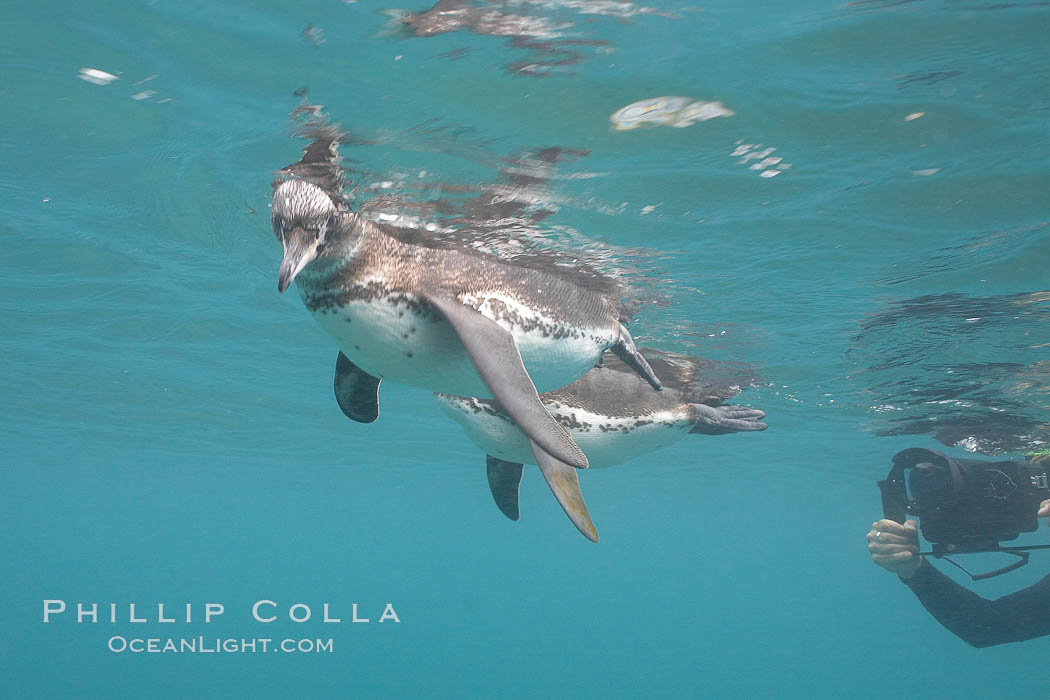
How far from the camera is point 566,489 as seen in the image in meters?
3.71

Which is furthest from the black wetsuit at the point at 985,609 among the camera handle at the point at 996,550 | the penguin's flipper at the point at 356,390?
the penguin's flipper at the point at 356,390

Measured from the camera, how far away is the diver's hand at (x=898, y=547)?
8.16 m

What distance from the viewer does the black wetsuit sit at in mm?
7777

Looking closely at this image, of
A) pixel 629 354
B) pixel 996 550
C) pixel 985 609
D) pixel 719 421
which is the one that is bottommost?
pixel 985 609

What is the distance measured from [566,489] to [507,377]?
0.83m

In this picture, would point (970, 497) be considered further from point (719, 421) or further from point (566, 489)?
point (566, 489)

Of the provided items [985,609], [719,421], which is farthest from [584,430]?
[985,609]

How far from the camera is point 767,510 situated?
44.8 metres

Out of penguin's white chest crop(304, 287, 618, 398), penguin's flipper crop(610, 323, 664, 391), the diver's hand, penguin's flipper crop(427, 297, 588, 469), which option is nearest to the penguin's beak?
penguin's white chest crop(304, 287, 618, 398)

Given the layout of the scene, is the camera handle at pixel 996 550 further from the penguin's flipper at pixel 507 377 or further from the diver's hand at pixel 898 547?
the penguin's flipper at pixel 507 377

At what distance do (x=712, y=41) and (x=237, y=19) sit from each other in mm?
3521

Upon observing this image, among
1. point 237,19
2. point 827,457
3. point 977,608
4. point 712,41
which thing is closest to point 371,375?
point 237,19

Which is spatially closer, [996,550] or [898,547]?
[996,550]

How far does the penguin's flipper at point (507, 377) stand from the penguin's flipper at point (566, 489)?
1.38 ft
